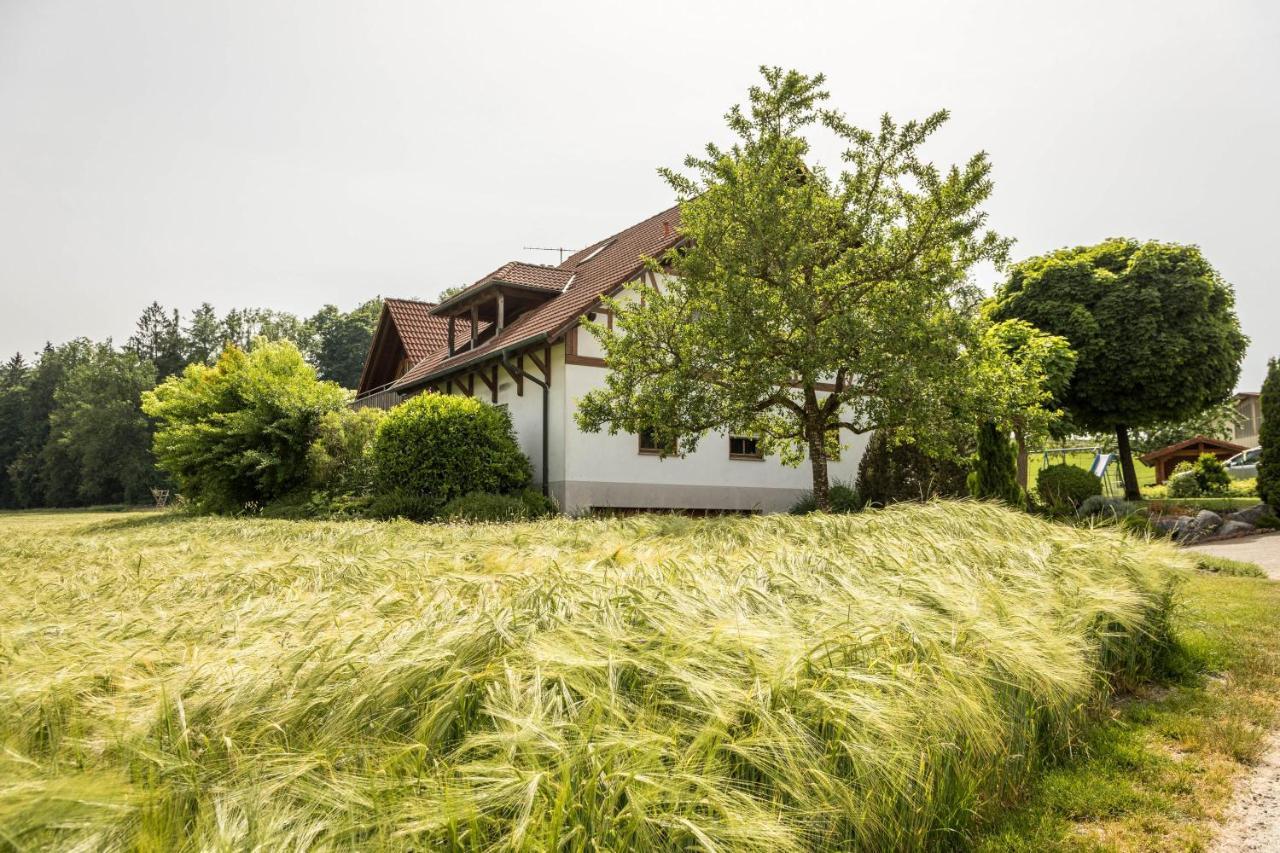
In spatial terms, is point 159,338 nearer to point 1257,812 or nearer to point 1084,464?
point 1084,464

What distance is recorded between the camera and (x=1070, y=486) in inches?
578

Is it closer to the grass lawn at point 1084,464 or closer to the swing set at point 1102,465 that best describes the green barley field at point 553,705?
the swing set at point 1102,465

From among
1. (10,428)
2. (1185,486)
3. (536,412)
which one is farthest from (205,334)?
(1185,486)

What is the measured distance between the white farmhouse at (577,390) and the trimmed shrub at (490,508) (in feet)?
5.14

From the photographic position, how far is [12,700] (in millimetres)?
2102

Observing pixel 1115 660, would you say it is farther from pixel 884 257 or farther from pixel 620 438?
pixel 620 438

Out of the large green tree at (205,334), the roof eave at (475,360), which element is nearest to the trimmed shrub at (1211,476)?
the roof eave at (475,360)

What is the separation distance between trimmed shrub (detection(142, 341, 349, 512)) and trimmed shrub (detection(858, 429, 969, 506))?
11.5 meters

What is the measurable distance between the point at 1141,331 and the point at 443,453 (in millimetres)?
16401

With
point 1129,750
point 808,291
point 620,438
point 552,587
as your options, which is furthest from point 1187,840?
point 620,438

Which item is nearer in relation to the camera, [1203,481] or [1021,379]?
[1021,379]

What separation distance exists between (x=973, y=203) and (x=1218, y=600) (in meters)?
5.58

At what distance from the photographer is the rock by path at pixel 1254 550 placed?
887 centimetres

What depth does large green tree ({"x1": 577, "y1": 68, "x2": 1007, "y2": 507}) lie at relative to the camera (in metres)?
9.82
